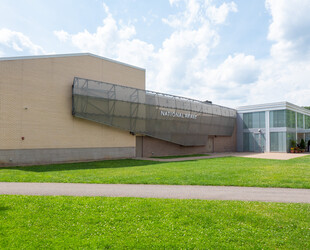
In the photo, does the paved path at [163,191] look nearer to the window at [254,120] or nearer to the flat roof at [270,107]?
the flat roof at [270,107]

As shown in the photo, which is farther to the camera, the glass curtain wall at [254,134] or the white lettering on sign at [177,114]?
the glass curtain wall at [254,134]

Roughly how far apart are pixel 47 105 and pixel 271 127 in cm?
3241

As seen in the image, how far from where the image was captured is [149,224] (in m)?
6.45

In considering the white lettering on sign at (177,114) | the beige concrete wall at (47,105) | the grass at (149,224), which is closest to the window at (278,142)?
the white lettering on sign at (177,114)

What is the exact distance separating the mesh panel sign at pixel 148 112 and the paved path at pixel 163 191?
13383 mm

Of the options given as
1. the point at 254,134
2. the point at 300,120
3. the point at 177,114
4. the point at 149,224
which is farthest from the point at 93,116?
the point at 300,120

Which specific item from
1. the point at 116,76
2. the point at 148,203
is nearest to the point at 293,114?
the point at 116,76

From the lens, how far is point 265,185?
11141 millimetres

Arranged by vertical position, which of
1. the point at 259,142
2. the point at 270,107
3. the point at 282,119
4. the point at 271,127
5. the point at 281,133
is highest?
the point at 270,107

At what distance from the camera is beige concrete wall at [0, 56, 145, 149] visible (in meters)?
19.7

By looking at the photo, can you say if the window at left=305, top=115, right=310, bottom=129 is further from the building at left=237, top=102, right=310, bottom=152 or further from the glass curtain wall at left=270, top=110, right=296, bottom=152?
the glass curtain wall at left=270, top=110, right=296, bottom=152

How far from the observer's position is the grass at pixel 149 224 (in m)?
5.53

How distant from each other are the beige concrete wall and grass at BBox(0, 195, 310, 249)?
13.4m

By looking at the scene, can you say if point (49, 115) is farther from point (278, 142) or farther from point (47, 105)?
point (278, 142)
